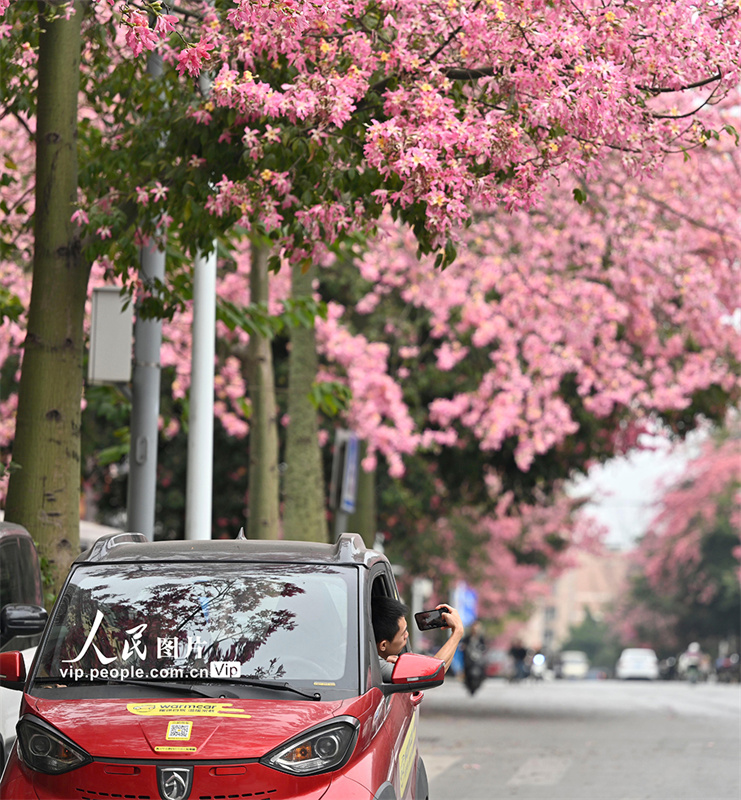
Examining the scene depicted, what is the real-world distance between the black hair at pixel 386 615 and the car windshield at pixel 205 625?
2.33 feet

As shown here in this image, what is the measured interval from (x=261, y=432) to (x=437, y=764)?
5.01 metres

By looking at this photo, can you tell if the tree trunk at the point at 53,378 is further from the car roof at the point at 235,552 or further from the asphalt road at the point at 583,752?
the asphalt road at the point at 583,752

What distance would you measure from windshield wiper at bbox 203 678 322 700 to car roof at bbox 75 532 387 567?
601 mm

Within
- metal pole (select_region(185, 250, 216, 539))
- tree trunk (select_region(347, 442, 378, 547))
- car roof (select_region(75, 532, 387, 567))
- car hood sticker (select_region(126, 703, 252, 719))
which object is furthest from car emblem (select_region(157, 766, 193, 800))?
tree trunk (select_region(347, 442, 378, 547))

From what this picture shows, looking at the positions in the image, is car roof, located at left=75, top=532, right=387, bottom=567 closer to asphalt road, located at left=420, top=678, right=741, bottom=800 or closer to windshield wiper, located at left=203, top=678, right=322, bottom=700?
windshield wiper, located at left=203, top=678, right=322, bottom=700

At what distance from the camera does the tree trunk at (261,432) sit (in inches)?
639

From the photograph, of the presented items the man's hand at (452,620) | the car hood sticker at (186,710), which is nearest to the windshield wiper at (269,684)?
the car hood sticker at (186,710)

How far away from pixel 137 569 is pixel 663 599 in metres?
66.7

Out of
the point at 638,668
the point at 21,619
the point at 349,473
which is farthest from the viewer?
the point at 638,668

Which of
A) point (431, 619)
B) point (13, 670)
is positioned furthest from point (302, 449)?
point (13, 670)

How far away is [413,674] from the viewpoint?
557 cm

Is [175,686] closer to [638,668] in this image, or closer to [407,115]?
[407,115]

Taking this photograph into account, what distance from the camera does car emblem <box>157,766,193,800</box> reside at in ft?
15.8

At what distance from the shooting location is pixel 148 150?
981 cm
